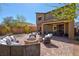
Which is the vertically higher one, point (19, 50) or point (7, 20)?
point (7, 20)

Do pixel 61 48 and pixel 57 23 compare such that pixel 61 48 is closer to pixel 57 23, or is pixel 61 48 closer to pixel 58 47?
pixel 58 47

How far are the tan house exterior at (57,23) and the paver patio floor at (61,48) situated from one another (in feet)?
0.43

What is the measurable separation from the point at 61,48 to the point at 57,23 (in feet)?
1.53

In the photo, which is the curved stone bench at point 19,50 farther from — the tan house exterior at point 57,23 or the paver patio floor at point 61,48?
the tan house exterior at point 57,23

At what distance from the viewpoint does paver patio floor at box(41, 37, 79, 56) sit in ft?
14.2

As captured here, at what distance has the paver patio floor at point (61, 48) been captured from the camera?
4.34 meters

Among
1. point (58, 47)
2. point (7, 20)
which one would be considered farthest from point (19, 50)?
point (58, 47)

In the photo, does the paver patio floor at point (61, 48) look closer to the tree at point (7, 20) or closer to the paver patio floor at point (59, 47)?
the paver patio floor at point (59, 47)

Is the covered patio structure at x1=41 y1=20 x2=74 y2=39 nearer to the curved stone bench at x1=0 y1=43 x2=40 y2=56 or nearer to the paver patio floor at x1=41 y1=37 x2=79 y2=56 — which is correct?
the paver patio floor at x1=41 y1=37 x2=79 y2=56

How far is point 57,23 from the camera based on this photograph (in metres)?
4.39

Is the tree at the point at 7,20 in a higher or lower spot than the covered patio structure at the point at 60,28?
higher

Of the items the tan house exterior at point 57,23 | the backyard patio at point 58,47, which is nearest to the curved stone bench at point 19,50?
the backyard patio at point 58,47

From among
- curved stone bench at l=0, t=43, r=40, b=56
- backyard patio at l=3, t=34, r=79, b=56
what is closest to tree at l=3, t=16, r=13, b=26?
backyard patio at l=3, t=34, r=79, b=56

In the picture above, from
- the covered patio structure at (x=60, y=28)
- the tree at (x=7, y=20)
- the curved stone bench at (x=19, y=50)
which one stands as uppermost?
the tree at (x=7, y=20)
